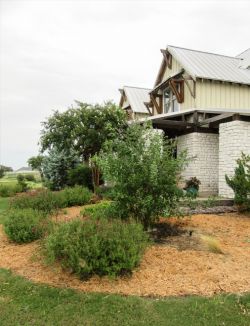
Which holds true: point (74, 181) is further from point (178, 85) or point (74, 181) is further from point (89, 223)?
point (89, 223)

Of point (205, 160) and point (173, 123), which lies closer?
point (173, 123)

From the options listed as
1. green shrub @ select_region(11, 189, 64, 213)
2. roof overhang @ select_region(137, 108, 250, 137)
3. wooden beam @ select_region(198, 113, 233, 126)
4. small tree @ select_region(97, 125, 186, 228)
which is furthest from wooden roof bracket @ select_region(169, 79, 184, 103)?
small tree @ select_region(97, 125, 186, 228)

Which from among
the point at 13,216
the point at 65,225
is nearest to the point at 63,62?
the point at 13,216

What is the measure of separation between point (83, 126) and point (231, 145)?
7502mm

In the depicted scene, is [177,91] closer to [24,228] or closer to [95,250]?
[24,228]

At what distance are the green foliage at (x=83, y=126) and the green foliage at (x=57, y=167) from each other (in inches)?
61.7

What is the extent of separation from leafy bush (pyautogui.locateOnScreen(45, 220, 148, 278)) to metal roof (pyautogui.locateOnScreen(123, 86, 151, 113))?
1868 cm

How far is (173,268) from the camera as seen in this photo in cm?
480

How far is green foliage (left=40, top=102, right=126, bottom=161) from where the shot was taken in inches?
618

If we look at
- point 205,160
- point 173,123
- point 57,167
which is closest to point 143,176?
point 173,123

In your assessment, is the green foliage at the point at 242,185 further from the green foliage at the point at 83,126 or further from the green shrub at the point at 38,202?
the green foliage at the point at 83,126

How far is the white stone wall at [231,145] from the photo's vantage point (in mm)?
10953

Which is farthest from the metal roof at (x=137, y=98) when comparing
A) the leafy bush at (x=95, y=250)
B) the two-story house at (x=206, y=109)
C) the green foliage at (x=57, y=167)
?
the leafy bush at (x=95, y=250)

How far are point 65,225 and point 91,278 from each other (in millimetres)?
979
